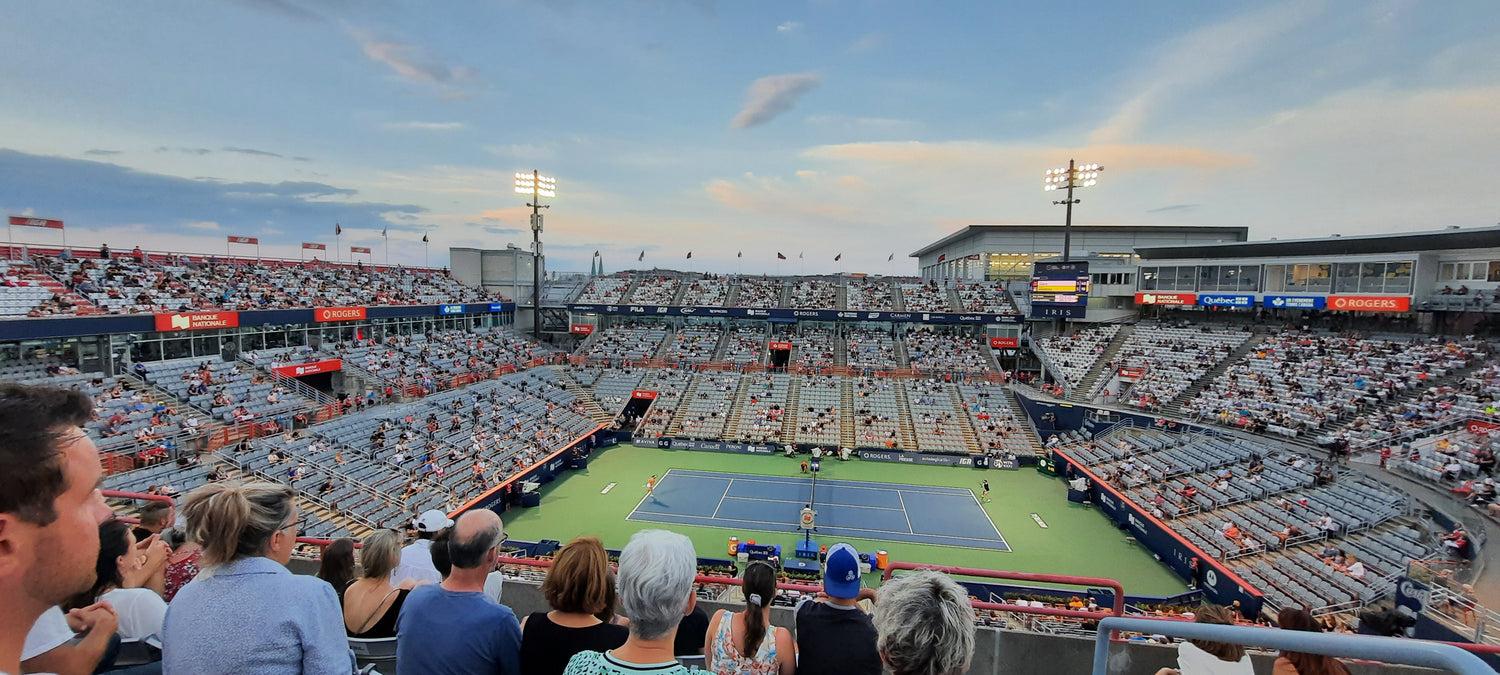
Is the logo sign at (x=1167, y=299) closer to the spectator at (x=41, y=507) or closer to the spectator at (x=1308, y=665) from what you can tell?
the spectator at (x=1308, y=665)

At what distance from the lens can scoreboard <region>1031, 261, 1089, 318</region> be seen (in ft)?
126

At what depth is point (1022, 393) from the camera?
1388 inches

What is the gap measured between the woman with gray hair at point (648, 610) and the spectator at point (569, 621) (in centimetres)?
39

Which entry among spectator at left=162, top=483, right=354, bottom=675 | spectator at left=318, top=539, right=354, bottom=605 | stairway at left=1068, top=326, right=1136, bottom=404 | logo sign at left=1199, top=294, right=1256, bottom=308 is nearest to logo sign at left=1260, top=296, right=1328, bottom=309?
logo sign at left=1199, top=294, right=1256, bottom=308

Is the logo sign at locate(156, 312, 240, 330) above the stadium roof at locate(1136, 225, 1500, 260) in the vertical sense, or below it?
below

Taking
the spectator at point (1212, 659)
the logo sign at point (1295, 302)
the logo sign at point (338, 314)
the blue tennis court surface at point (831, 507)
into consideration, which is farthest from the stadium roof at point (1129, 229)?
the spectator at point (1212, 659)

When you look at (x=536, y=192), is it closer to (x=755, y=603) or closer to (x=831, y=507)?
(x=831, y=507)

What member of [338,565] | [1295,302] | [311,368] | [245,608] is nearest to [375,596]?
[338,565]

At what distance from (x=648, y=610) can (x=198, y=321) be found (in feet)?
102

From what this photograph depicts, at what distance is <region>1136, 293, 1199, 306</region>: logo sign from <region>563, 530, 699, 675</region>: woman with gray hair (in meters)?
44.5

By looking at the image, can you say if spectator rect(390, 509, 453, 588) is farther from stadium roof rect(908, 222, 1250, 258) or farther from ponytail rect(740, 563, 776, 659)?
stadium roof rect(908, 222, 1250, 258)

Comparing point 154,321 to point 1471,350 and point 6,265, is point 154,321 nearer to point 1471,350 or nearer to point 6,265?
point 6,265

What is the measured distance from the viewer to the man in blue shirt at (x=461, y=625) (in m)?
3.16

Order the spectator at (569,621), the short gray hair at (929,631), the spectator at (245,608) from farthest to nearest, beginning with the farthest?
the spectator at (569,621), the short gray hair at (929,631), the spectator at (245,608)
